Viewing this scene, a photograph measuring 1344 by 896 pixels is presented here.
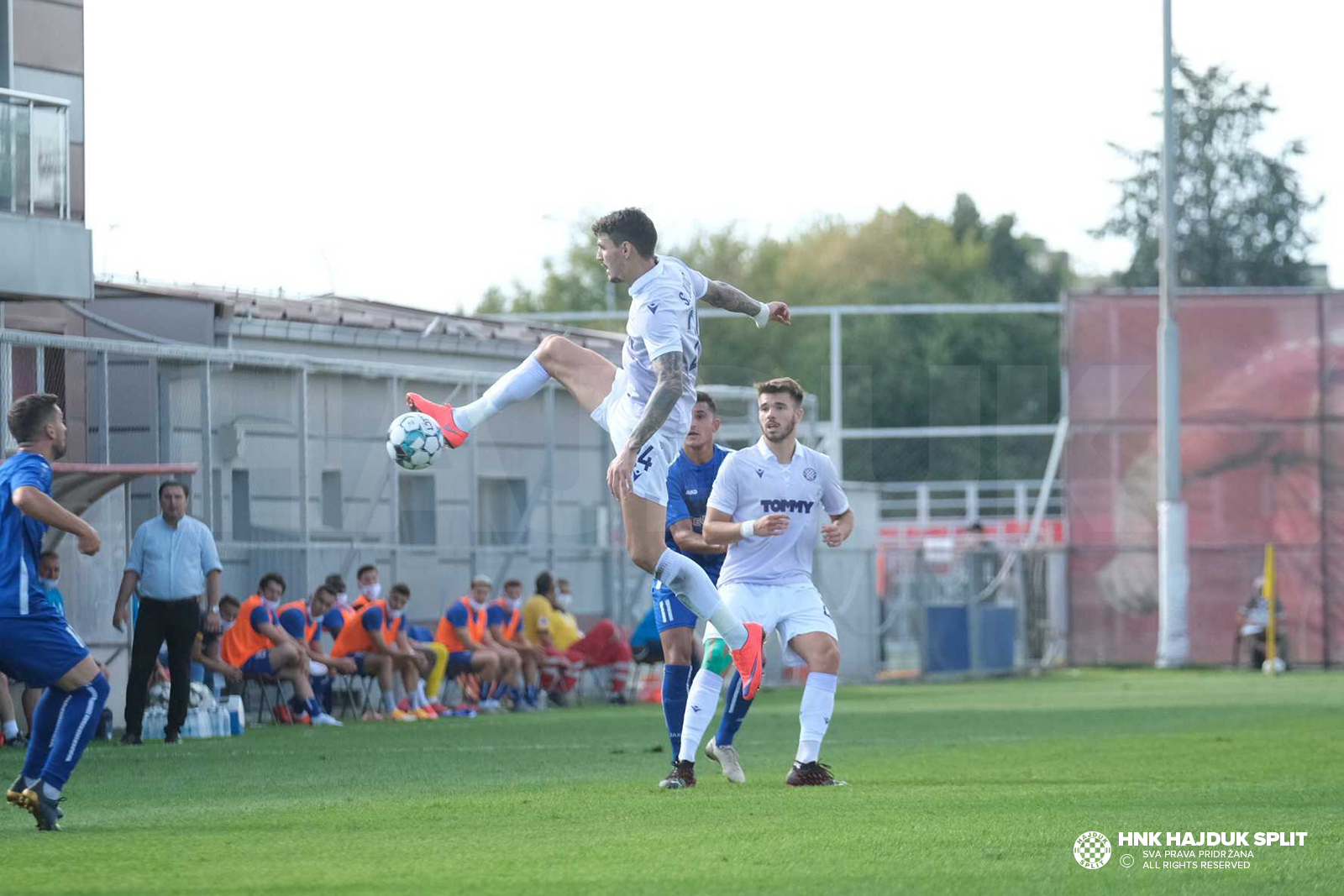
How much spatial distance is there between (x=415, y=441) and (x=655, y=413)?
1146 mm

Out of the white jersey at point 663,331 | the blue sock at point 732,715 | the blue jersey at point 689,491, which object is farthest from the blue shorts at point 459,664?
the white jersey at point 663,331

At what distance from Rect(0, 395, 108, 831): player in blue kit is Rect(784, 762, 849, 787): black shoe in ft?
11.2

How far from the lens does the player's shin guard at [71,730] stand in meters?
8.67

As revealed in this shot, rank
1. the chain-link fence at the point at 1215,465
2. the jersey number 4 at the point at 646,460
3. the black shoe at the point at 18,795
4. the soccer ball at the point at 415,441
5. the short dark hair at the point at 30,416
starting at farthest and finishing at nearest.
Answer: the chain-link fence at the point at 1215,465, the soccer ball at the point at 415,441, the jersey number 4 at the point at 646,460, the short dark hair at the point at 30,416, the black shoe at the point at 18,795

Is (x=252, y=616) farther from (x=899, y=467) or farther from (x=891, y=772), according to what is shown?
(x=899, y=467)

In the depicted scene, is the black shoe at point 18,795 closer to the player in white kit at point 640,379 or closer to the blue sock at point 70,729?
the blue sock at point 70,729

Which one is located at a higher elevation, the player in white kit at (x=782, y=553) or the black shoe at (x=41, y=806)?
the player in white kit at (x=782, y=553)

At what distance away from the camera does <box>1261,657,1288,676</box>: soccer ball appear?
30.5 metres

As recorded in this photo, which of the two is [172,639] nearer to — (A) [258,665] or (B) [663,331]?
(A) [258,665]

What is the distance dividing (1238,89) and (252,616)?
58.4 metres

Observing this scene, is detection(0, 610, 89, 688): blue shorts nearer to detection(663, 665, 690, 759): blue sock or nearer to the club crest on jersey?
detection(663, 665, 690, 759): blue sock

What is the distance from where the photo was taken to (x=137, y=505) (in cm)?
1830

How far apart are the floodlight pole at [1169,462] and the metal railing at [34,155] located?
1895 centimetres

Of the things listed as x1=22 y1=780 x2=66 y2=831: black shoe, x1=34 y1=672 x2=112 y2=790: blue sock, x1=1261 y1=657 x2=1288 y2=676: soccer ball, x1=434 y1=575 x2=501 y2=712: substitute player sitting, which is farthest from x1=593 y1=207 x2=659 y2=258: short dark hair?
x1=1261 y1=657 x2=1288 y2=676: soccer ball
